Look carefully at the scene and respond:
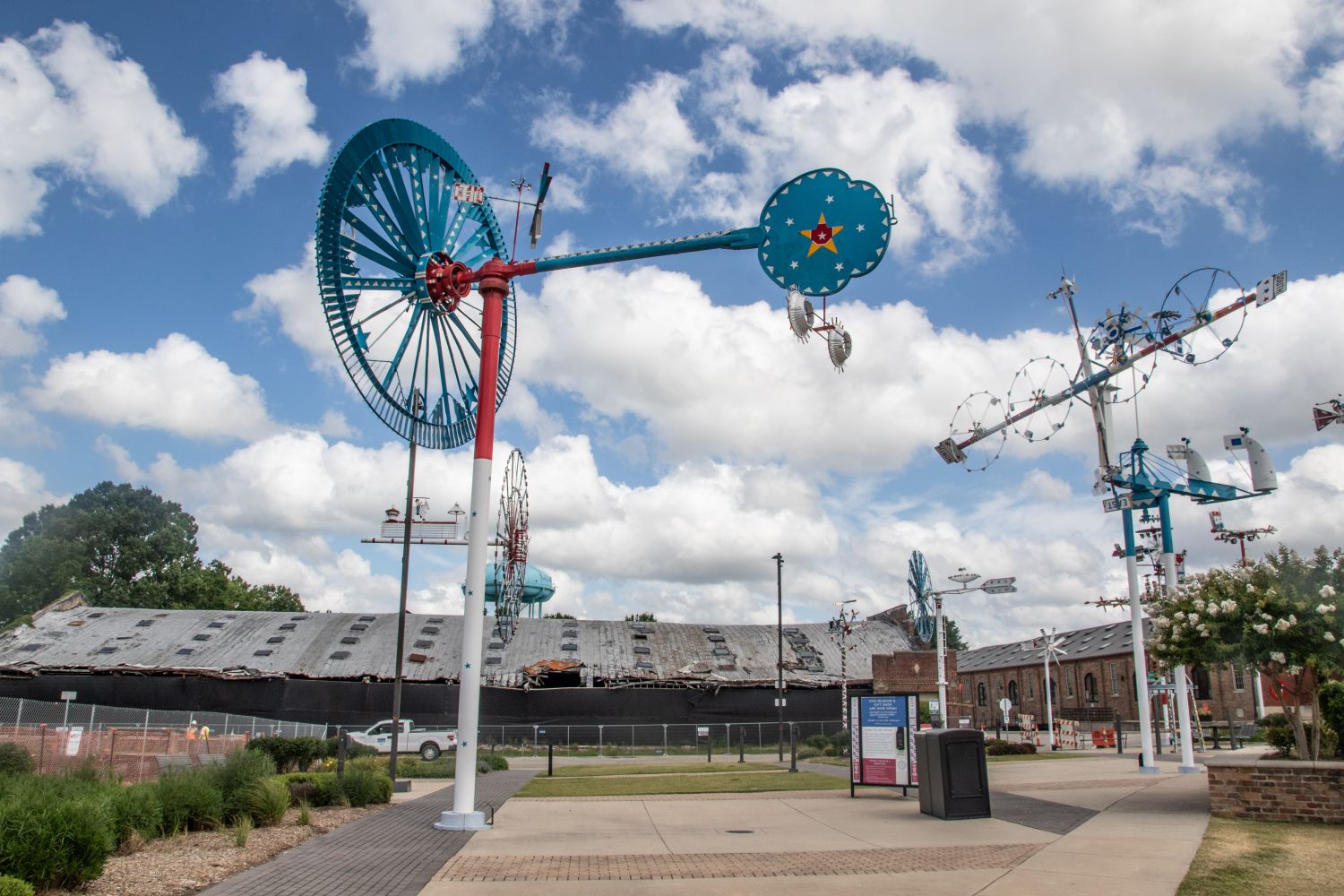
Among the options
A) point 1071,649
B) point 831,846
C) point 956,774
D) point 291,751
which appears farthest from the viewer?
point 1071,649

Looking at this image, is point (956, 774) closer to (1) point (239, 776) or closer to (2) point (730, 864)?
(2) point (730, 864)

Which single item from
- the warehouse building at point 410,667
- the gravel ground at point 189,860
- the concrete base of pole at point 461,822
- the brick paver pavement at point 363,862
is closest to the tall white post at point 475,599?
the concrete base of pole at point 461,822

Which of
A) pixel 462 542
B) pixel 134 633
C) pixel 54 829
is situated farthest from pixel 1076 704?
pixel 54 829

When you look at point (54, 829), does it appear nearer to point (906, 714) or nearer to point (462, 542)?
point (906, 714)

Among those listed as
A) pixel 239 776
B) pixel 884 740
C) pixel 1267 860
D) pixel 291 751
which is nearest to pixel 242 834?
pixel 239 776

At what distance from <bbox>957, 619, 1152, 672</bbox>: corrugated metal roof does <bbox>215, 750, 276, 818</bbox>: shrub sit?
5022 cm

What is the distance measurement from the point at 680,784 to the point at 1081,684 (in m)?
52.1

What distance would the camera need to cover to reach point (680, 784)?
22.5 m

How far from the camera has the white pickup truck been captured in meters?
36.9

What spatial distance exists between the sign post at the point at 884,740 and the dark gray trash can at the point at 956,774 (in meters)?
2.38

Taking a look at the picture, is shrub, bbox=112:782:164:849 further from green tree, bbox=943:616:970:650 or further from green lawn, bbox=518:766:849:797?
green tree, bbox=943:616:970:650

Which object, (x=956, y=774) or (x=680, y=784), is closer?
(x=956, y=774)

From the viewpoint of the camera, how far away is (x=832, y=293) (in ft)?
43.3

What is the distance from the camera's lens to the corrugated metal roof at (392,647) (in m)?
46.3
